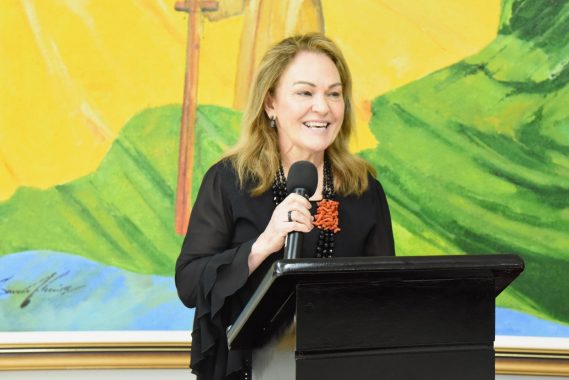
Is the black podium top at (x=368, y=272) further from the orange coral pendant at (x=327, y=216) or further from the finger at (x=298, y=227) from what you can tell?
the orange coral pendant at (x=327, y=216)

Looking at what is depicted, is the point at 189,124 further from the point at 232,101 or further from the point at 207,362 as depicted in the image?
the point at 207,362

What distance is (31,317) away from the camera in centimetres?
330

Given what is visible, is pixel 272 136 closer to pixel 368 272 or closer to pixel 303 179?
Result: pixel 303 179

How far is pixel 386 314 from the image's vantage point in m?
1.29

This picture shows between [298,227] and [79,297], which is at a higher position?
[79,297]

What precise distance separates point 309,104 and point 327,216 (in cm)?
30

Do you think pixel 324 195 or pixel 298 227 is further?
pixel 324 195

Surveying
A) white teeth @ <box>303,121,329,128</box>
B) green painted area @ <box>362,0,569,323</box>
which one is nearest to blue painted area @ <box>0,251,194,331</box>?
green painted area @ <box>362,0,569,323</box>

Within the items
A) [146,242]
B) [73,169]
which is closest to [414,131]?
[146,242]

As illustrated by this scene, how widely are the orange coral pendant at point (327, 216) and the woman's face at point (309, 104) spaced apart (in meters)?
0.15

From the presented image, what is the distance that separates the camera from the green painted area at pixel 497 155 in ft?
10.9
